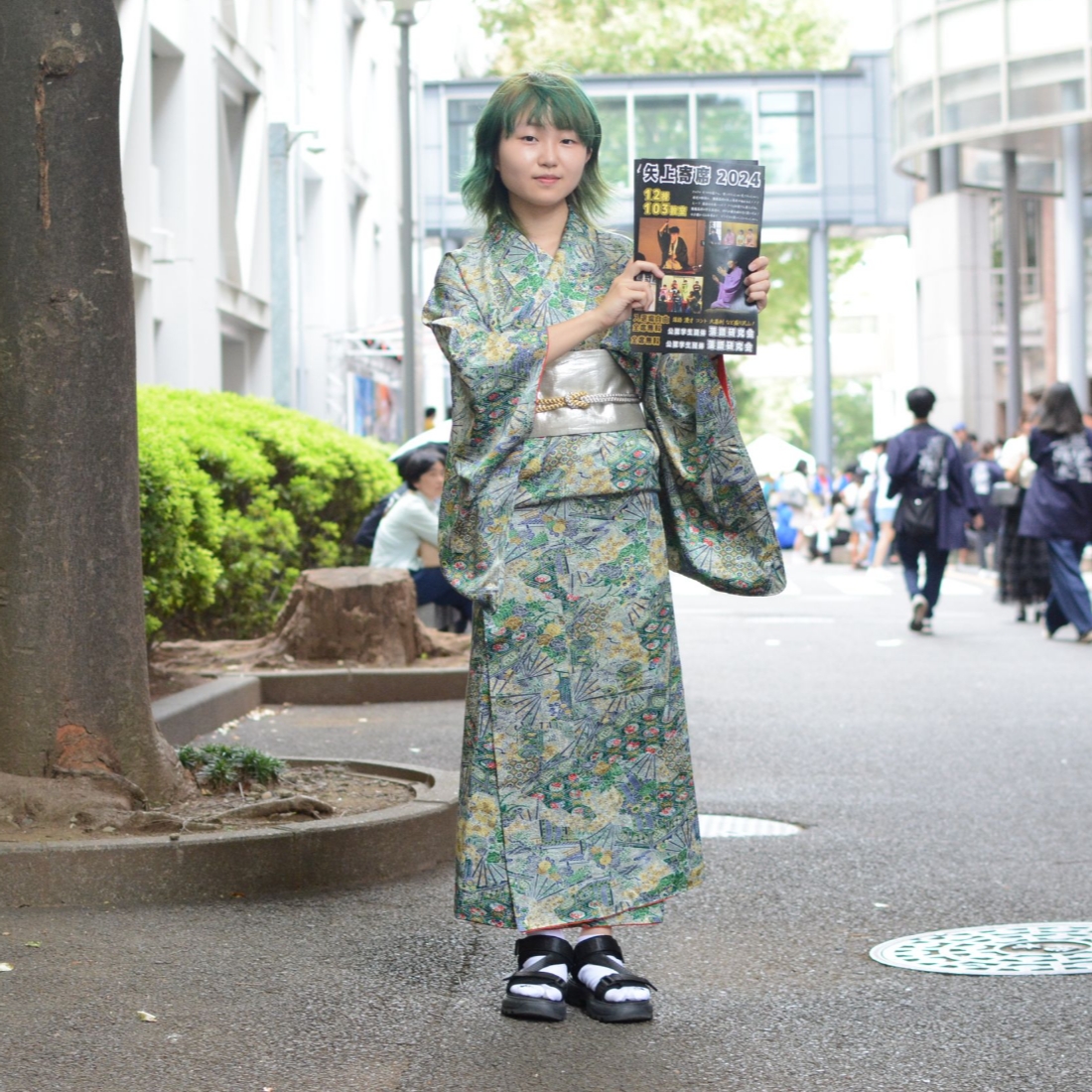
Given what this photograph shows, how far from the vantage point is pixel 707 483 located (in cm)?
417

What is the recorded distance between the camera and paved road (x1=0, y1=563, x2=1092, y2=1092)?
3.51 meters

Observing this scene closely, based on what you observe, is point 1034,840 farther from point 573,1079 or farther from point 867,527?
point 867,527

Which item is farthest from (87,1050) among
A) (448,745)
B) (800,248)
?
(800,248)

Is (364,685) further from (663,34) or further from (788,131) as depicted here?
(663,34)

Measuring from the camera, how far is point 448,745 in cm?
816

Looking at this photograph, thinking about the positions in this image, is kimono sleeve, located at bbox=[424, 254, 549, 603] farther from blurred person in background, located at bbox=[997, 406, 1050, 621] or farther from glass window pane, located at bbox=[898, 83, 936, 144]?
glass window pane, located at bbox=[898, 83, 936, 144]

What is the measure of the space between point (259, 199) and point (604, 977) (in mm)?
21583

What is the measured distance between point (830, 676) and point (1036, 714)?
92.6 inches

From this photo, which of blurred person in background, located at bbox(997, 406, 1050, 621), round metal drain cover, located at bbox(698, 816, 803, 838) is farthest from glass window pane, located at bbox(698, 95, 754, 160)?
round metal drain cover, located at bbox(698, 816, 803, 838)

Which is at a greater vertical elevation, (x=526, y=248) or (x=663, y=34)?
(x=663, y=34)

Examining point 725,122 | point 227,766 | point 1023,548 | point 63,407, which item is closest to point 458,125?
point 725,122

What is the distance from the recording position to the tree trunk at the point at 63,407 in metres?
5.26

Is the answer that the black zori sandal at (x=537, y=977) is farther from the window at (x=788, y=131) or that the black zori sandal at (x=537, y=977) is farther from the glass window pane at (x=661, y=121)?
the window at (x=788, y=131)

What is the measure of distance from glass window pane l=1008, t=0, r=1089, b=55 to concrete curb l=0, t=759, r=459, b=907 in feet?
79.7
